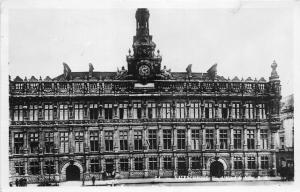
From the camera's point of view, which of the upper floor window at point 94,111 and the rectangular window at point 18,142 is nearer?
the rectangular window at point 18,142

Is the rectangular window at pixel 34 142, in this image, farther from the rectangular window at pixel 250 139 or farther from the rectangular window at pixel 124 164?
the rectangular window at pixel 250 139

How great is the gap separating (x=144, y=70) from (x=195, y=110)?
272cm

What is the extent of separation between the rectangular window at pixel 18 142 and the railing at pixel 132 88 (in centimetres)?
161

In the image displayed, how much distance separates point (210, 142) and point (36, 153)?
22.6 ft

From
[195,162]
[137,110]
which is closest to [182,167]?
[195,162]

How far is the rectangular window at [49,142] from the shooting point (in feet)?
71.5

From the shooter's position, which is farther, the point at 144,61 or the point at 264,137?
the point at 264,137

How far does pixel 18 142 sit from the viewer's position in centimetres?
2167

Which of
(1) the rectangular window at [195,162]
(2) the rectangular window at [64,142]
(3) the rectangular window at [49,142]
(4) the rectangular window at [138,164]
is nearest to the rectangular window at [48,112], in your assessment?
(3) the rectangular window at [49,142]

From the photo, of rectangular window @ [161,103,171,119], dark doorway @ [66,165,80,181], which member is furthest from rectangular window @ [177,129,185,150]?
dark doorway @ [66,165,80,181]

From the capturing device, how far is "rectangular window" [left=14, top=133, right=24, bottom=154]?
21672 millimetres

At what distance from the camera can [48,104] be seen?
22422mm

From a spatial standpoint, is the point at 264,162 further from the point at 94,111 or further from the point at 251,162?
the point at 94,111

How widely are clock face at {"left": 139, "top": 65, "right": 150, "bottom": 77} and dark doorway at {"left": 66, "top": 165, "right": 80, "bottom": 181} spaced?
458 centimetres
